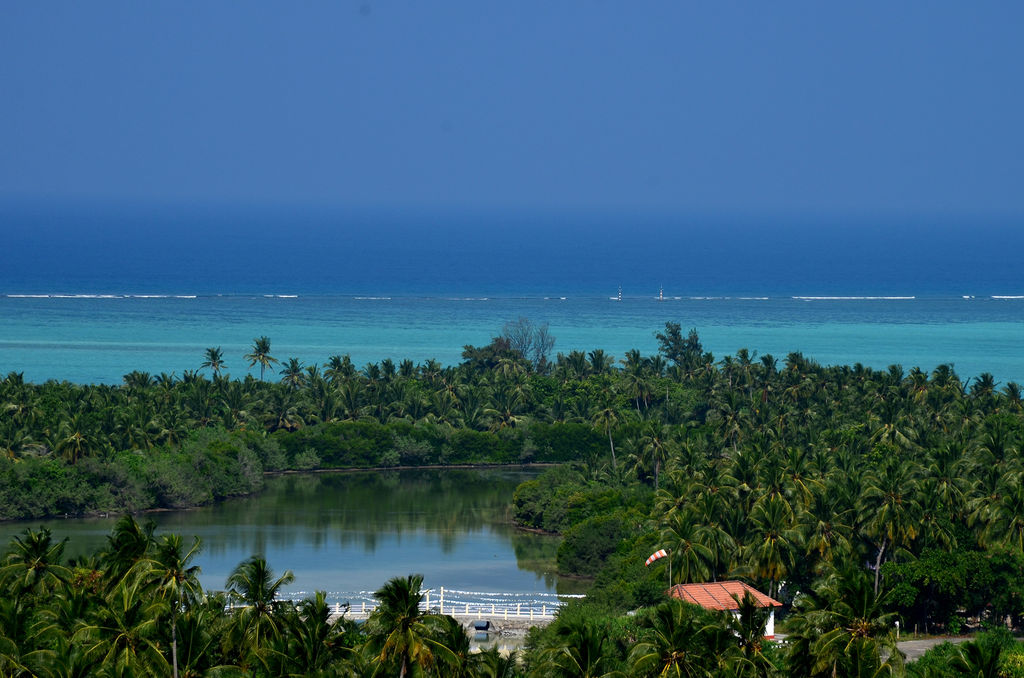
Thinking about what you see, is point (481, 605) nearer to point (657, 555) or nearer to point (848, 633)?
point (657, 555)

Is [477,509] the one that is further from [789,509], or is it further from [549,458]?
[789,509]

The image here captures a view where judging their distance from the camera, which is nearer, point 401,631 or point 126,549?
point 401,631

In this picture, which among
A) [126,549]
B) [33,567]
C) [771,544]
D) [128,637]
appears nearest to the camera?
[128,637]

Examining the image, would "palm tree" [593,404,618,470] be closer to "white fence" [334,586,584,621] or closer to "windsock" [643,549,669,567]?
"white fence" [334,586,584,621]

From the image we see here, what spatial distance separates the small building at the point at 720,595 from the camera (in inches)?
2601

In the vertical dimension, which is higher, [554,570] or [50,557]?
[50,557]

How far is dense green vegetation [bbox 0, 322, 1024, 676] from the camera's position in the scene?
2689 inches

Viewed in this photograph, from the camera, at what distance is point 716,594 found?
2660 inches

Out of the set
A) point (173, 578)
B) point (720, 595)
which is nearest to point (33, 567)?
point (173, 578)

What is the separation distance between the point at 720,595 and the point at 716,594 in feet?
0.63

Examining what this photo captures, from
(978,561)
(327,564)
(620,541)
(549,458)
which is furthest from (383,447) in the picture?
(978,561)

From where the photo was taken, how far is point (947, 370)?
373ft

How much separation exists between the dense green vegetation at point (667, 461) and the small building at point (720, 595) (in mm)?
1127

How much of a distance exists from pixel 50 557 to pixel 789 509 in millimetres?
31397
